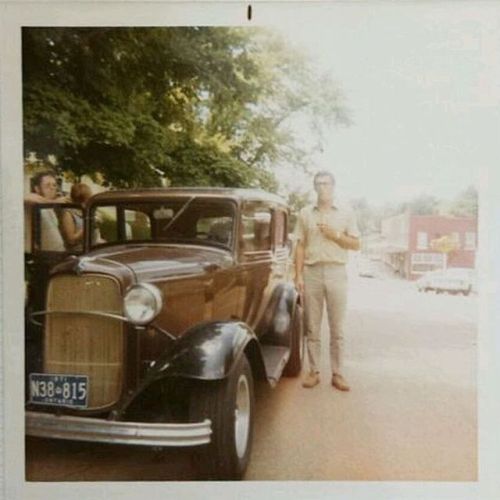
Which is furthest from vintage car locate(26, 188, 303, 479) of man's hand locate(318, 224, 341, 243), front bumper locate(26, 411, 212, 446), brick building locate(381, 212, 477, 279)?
brick building locate(381, 212, 477, 279)

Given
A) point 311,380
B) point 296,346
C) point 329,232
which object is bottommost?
point 311,380

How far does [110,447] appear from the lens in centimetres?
177

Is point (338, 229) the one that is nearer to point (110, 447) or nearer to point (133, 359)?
point (133, 359)

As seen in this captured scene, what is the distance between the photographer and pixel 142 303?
5.68 feet

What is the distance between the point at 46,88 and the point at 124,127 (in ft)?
0.86

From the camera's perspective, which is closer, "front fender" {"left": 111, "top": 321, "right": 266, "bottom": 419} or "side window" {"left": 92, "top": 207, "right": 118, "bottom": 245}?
"front fender" {"left": 111, "top": 321, "right": 266, "bottom": 419}

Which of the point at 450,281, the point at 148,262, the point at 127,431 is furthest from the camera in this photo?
the point at 450,281

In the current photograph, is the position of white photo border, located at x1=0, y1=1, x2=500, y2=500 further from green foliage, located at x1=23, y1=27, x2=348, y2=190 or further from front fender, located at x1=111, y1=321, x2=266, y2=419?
front fender, located at x1=111, y1=321, x2=266, y2=419

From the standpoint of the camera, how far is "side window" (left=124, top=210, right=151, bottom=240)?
1.82 meters

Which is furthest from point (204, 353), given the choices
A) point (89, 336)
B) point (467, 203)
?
point (467, 203)

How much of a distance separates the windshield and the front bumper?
531 mm

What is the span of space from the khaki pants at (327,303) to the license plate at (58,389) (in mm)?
702

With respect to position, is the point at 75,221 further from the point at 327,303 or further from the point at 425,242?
the point at 425,242

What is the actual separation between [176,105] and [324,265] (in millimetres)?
679
